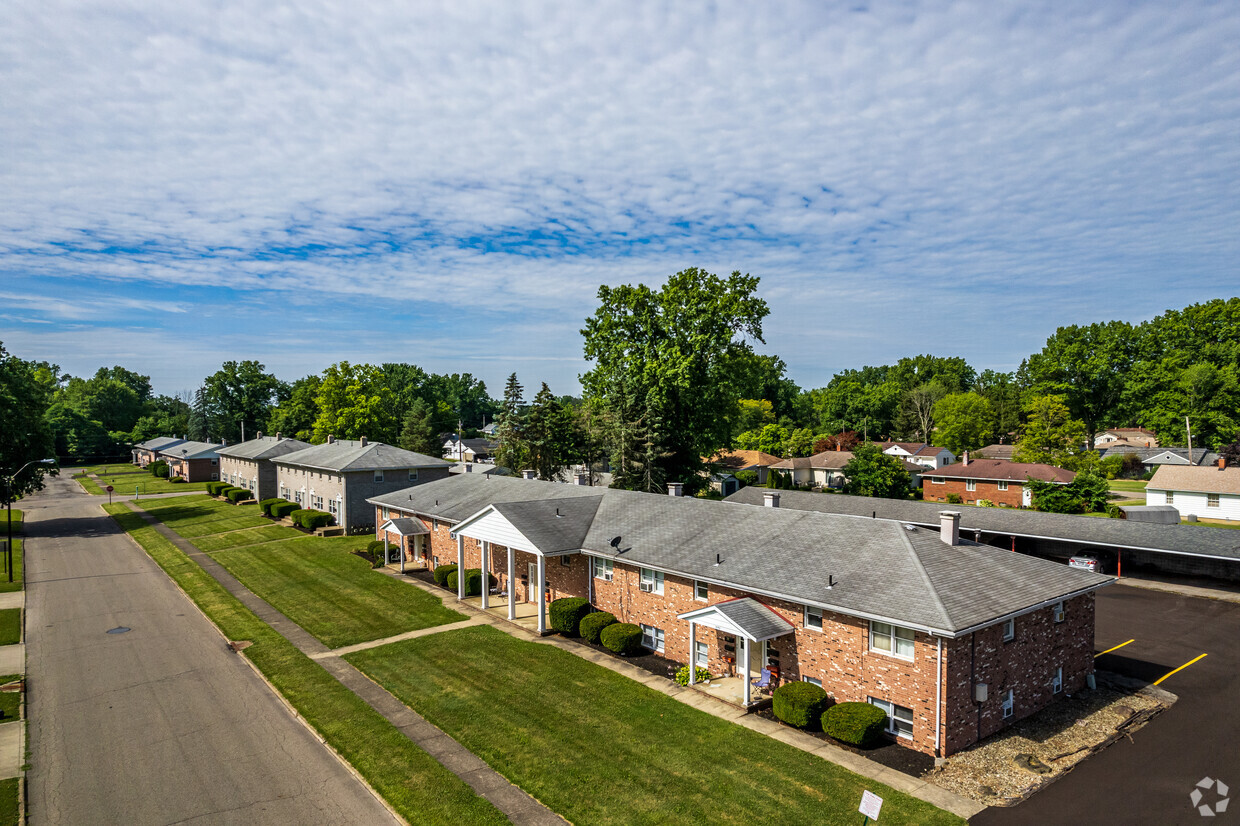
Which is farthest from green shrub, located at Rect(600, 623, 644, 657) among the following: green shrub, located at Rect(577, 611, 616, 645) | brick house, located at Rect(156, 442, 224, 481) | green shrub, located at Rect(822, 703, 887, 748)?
brick house, located at Rect(156, 442, 224, 481)

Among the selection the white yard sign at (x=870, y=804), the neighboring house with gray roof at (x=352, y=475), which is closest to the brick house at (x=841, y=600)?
the white yard sign at (x=870, y=804)

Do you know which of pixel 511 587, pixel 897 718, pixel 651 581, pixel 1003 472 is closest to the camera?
pixel 897 718

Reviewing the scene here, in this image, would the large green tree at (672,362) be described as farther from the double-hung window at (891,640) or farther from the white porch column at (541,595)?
the double-hung window at (891,640)

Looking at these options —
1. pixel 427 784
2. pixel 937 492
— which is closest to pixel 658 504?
pixel 427 784

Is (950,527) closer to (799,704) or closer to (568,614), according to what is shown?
(799,704)

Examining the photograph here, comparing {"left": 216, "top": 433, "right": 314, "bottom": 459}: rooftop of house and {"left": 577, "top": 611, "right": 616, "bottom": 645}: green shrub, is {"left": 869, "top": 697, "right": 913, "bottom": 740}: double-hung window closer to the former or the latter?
{"left": 577, "top": 611, "right": 616, "bottom": 645}: green shrub

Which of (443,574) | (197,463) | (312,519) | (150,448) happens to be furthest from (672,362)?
(150,448)
